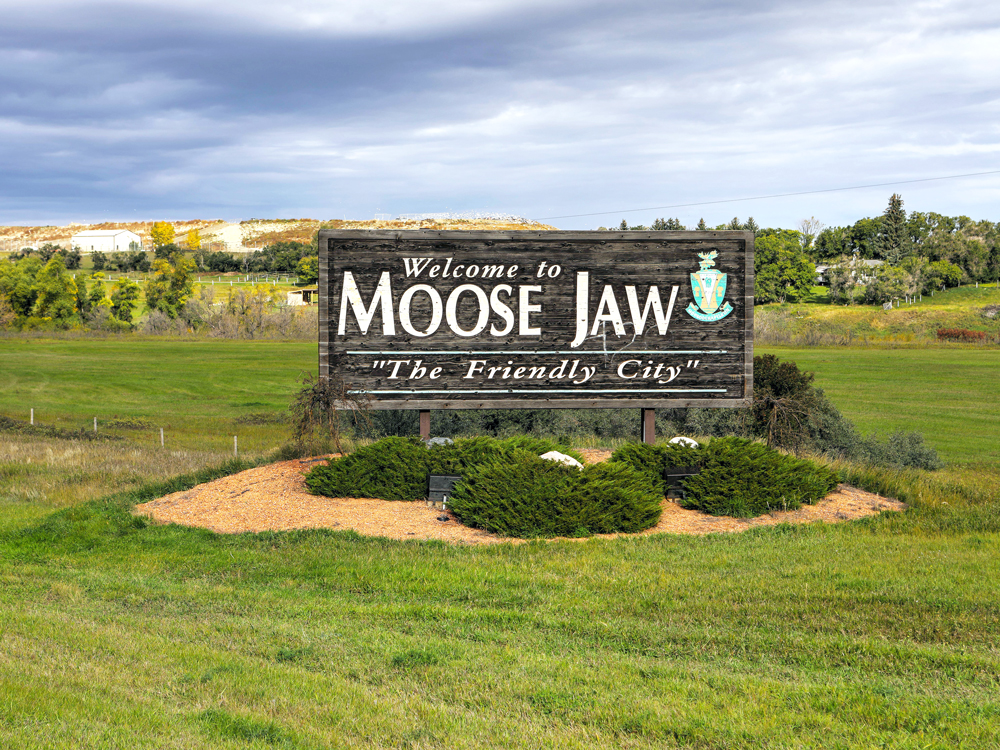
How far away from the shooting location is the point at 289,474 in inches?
538

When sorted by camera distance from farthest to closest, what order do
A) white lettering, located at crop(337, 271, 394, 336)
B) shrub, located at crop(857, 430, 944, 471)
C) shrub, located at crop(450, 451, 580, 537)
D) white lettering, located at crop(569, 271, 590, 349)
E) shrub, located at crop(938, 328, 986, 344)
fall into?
shrub, located at crop(938, 328, 986, 344) → shrub, located at crop(857, 430, 944, 471) → white lettering, located at crop(569, 271, 590, 349) → white lettering, located at crop(337, 271, 394, 336) → shrub, located at crop(450, 451, 580, 537)

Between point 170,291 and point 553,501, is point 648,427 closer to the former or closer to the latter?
point 553,501

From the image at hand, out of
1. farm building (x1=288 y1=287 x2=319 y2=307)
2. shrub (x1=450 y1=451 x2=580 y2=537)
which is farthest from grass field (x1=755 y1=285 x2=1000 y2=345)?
shrub (x1=450 y1=451 x2=580 y2=537)

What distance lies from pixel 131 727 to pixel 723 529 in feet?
27.4

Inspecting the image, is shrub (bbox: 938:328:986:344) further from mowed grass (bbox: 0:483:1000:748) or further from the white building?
the white building

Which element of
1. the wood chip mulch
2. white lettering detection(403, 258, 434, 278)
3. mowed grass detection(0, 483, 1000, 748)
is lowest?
the wood chip mulch

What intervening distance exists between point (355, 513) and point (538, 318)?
4.85m

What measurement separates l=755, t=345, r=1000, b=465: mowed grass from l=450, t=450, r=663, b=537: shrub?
48.9 feet

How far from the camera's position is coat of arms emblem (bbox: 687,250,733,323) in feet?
47.4

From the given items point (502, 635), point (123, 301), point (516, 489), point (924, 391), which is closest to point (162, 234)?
point (123, 301)

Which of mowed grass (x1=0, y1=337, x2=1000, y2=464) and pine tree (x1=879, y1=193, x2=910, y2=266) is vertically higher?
pine tree (x1=879, y1=193, x2=910, y2=266)

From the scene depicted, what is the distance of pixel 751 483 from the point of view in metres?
11.9

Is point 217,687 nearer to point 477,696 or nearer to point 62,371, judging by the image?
point 477,696

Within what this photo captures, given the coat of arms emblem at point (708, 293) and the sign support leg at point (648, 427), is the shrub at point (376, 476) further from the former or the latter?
the coat of arms emblem at point (708, 293)
